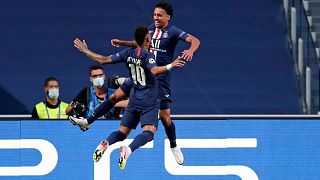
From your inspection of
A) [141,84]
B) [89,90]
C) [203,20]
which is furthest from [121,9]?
[141,84]

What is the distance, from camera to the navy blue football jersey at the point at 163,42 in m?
14.4

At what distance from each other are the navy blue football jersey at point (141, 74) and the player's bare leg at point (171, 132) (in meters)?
0.65

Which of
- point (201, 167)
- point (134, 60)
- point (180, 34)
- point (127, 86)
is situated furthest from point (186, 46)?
point (134, 60)

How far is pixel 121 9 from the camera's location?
21.2 meters

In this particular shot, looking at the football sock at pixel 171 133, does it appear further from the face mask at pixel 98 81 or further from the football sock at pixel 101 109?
the face mask at pixel 98 81

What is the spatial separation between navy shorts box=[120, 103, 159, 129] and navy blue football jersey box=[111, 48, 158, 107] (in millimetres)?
68

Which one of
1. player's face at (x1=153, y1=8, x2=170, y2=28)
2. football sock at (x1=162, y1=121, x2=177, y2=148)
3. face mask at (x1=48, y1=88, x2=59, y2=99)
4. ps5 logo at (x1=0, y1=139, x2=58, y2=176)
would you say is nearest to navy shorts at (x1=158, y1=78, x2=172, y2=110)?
football sock at (x1=162, y1=121, x2=177, y2=148)

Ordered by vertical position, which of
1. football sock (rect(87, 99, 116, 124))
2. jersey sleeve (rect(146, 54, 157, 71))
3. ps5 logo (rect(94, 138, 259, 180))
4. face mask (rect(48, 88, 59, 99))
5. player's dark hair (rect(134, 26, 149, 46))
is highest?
player's dark hair (rect(134, 26, 149, 46))

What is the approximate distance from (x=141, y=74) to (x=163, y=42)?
71 cm

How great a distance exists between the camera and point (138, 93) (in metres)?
14.0

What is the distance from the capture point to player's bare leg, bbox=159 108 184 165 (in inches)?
578

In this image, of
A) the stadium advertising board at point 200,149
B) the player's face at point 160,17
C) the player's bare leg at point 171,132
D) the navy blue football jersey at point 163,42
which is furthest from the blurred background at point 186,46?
the player's face at point 160,17

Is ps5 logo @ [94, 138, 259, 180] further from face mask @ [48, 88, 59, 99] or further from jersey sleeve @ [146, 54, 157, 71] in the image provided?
jersey sleeve @ [146, 54, 157, 71]

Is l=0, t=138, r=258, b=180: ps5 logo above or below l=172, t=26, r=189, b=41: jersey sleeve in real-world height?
below
